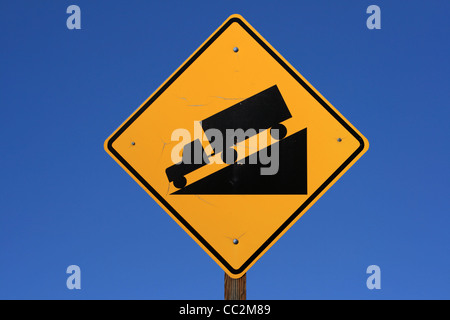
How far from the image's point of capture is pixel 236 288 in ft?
7.25

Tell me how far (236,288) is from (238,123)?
853 mm

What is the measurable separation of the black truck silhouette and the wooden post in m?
0.56

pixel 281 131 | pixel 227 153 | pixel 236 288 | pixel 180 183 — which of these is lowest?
pixel 236 288

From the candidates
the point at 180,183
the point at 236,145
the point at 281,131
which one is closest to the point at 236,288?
the point at 180,183

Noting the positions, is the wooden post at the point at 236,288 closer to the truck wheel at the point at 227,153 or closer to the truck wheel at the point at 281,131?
the truck wheel at the point at 227,153

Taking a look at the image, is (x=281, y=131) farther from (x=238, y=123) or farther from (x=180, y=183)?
(x=180, y=183)

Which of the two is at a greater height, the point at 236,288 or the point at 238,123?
the point at 238,123

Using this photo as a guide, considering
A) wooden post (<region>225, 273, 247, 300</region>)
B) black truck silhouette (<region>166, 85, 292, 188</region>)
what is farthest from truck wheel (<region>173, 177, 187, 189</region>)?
wooden post (<region>225, 273, 247, 300</region>)

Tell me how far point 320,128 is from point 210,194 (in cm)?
68

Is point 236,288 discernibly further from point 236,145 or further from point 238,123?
point 238,123
